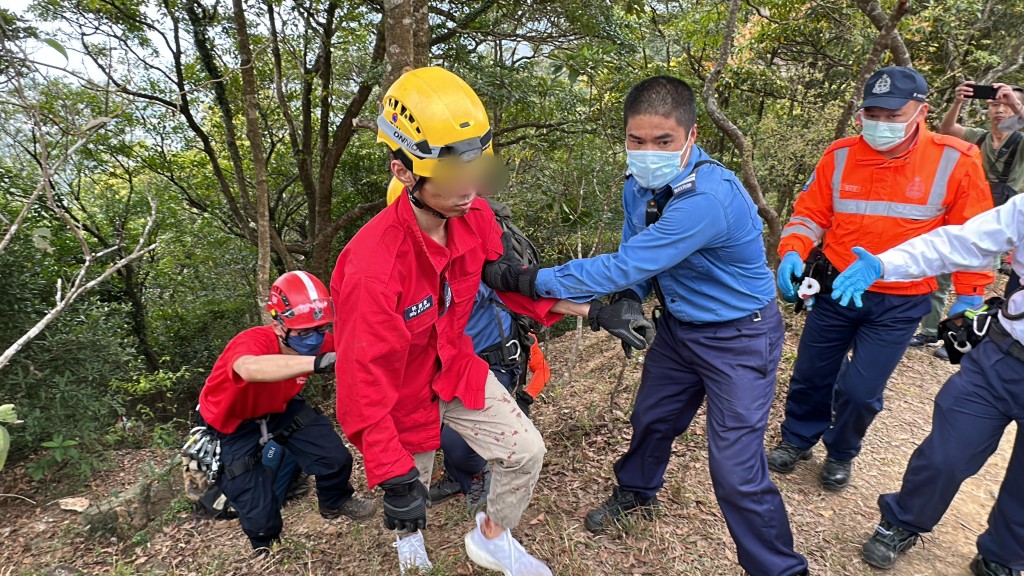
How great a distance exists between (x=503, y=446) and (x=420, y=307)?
2.66 feet

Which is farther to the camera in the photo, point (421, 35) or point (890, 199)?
point (421, 35)

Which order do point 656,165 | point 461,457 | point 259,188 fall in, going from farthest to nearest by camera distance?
1. point 259,188
2. point 461,457
3. point 656,165

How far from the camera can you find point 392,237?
7.75 feet

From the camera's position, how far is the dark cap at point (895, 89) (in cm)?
314

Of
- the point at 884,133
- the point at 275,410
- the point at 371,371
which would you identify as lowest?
the point at 275,410

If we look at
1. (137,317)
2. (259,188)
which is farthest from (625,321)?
(137,317)

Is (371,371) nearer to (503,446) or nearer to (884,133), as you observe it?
(503,446)

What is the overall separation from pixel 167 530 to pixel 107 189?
8.76 m

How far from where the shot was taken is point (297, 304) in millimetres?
3162

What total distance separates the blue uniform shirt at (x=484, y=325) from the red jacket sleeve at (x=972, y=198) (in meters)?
2.67

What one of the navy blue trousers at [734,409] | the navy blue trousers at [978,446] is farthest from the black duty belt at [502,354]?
the navy blue trousers at [978,446]

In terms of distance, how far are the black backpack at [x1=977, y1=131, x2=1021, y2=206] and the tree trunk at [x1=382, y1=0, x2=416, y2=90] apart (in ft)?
18.1

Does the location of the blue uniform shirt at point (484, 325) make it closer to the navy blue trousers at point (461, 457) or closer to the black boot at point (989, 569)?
the navy blue trousers at point (461, 457)

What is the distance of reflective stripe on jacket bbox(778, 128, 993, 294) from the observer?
10.3ft
